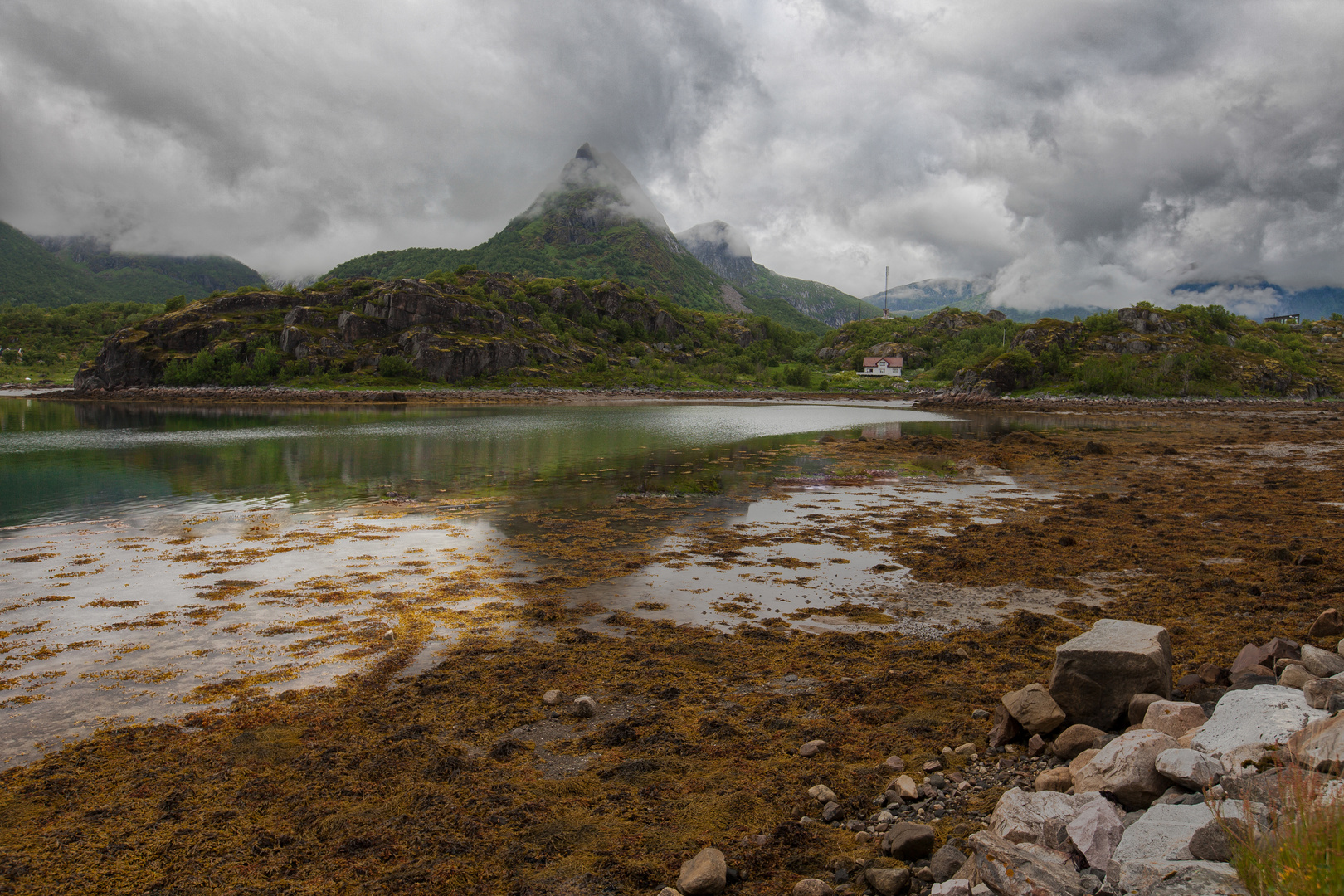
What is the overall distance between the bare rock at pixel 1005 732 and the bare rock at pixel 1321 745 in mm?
2601

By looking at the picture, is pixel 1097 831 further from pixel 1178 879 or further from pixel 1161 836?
pixel 1178 879

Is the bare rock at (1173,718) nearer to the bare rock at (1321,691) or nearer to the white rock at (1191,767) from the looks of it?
the bare rock at (1321,691)

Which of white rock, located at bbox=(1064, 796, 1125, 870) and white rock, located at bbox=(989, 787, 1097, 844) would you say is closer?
white rock, located at bbox=(1064, 796, 1125, 870)

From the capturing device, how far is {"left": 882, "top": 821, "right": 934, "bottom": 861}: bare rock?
5.74 m

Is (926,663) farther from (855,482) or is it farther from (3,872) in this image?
(855,482)

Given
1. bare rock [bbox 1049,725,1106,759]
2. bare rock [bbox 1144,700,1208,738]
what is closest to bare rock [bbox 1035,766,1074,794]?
bare rock [bbox 1049,725,1106,759]

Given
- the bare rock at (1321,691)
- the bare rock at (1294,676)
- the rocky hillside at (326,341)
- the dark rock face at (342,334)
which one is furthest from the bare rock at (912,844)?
the dark rock face at (342,334)

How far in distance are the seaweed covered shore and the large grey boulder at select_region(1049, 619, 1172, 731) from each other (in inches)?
45.2

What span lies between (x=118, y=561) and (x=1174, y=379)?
538 ft

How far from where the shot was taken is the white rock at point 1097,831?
509 cm

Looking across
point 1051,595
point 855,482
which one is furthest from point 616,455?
point 1051,595

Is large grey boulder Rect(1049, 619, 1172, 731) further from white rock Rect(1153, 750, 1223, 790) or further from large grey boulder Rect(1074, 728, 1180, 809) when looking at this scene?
white rock Rect(1153, 750, 1223, 790)

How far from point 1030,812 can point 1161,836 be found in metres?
1.01

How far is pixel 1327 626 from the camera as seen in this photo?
33.1 feet
